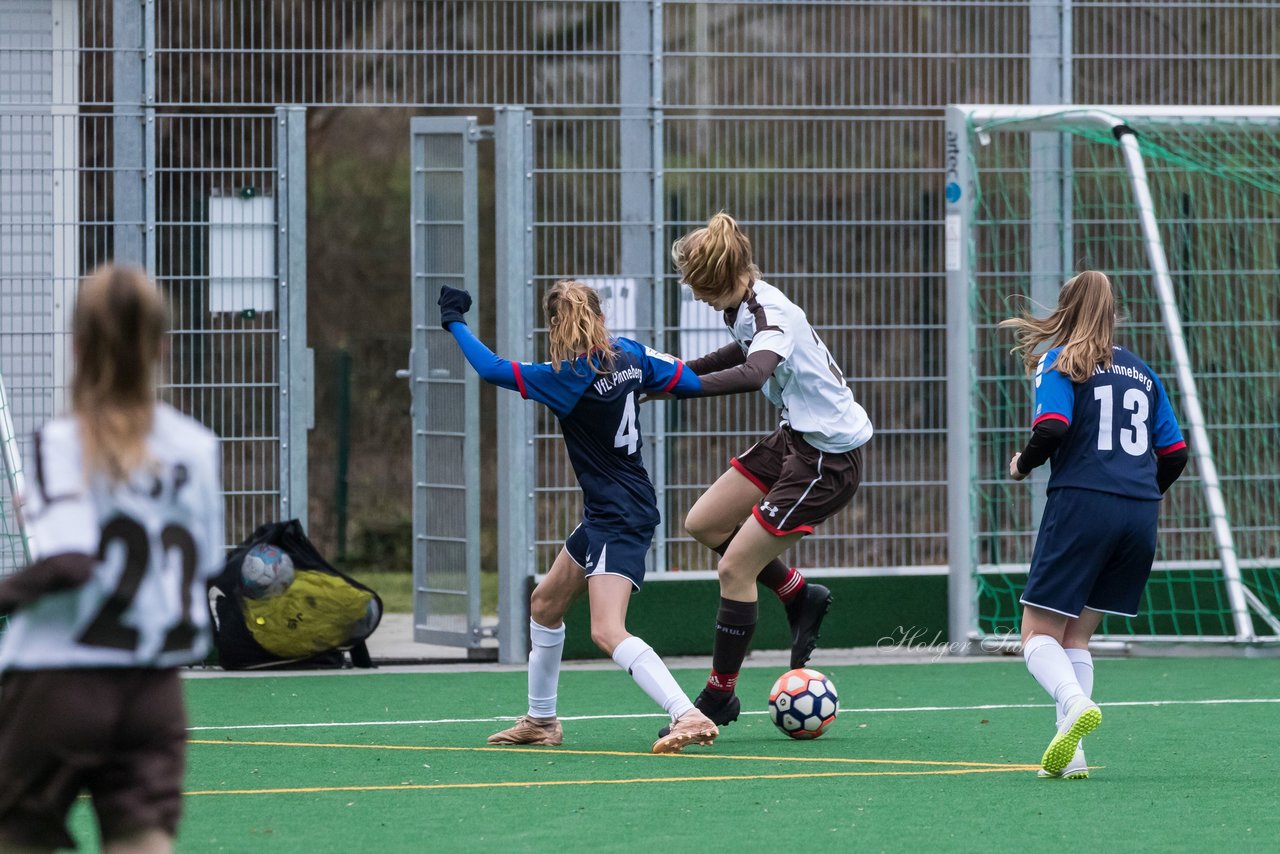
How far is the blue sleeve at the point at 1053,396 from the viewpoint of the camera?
6.05m

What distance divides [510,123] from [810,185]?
64.8 inches

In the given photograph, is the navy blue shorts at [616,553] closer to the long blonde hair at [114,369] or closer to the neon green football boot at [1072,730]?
the neon green football boot at [1072,730]

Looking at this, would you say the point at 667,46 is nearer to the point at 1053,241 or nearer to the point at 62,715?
the point at 1053,241

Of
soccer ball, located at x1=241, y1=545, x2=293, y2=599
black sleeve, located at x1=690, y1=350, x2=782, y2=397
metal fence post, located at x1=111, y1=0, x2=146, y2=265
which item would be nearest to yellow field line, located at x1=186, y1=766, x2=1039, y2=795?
black sleeve, located at x1=690, y1=350, x2=782, y2=397

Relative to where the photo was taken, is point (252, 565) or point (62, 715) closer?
point (62, 715)

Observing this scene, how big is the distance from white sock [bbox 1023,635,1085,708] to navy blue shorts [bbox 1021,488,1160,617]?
0.12 metres

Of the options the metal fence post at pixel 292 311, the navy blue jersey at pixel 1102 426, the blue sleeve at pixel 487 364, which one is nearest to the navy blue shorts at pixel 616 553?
the blue sleeve at pixel 487 364

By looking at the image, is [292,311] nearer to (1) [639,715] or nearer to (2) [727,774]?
(1) [639,715]

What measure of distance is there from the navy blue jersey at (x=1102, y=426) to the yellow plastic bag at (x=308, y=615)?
4.29m

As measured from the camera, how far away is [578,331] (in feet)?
21.6

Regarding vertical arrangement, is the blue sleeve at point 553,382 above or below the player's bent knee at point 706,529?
above

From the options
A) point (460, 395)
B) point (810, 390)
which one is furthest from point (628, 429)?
point (460, 395)

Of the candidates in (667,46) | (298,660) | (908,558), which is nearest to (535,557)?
(298,660)

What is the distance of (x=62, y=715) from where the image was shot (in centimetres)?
337
